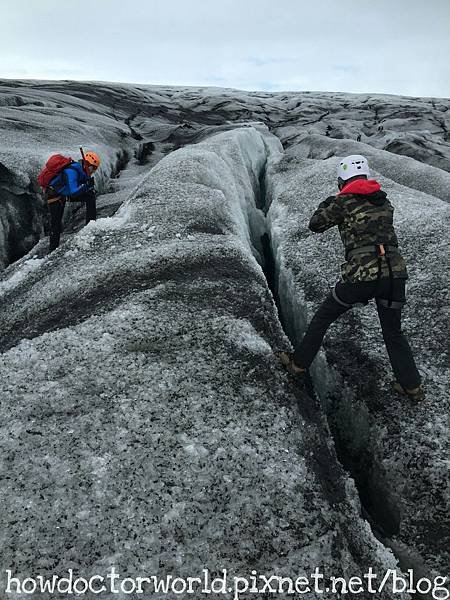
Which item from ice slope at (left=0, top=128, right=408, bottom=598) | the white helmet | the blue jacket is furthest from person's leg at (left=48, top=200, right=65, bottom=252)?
the white helmet

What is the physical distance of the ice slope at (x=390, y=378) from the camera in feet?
20.0

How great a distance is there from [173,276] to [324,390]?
4.15m

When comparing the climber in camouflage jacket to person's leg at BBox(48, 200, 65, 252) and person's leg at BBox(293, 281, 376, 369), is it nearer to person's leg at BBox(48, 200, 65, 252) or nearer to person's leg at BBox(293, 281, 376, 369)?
person's leg at BBox(293, 281, 376, 369)

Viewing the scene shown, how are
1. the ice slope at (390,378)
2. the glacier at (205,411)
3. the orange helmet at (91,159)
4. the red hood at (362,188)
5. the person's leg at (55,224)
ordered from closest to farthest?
the glacier at (205,411) → the ice slope at (390,378) → the red hood at (362,188) → the person's leg at (55,224) → the orange helmet at (91,159)

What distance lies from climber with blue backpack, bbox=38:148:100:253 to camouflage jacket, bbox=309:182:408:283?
834cm

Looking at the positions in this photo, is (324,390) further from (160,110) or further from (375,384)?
(160,110)

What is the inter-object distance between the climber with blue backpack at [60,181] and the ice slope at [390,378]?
21.3ft

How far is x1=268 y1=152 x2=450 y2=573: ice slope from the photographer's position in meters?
6.09

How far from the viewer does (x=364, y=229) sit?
6.97m

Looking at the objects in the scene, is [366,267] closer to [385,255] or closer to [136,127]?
[385,255]

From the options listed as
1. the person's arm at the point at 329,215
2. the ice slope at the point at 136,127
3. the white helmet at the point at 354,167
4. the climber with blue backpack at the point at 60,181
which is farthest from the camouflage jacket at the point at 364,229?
the ice slope at the point at 136,127

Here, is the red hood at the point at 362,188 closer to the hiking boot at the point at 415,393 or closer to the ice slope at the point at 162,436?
the ice slope at the point at 162,436

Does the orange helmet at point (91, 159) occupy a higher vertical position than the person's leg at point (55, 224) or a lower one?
higher

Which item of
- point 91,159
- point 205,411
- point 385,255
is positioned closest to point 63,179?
point 91,159
